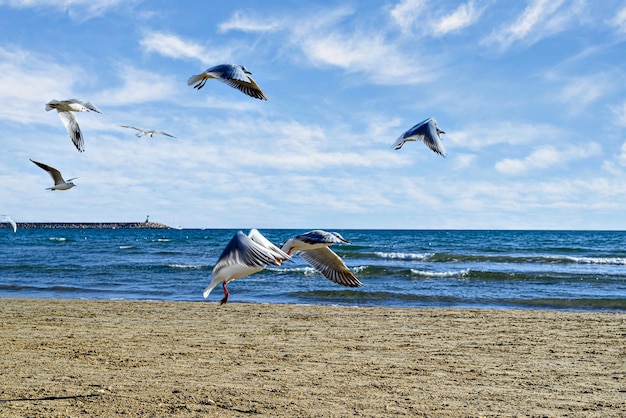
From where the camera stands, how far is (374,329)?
9281 mm

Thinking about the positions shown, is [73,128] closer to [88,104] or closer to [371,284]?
[88,104]

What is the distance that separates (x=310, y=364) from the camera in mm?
6660

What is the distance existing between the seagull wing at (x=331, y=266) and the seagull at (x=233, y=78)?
142 centimetres

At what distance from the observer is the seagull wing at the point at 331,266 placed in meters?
5.25

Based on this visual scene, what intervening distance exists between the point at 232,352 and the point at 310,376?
157cm

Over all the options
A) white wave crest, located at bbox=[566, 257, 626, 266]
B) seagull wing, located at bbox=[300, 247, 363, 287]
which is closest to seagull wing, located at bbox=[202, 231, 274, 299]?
seagull wing, located at bbox=[300, 247, 363, 287]

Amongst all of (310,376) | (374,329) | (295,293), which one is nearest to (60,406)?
(310,376)

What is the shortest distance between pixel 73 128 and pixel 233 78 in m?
2.34

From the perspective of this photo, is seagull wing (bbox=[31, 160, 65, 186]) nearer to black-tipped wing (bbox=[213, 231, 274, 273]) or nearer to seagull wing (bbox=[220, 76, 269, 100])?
seagull wing (bbox=[220, 76, 269, 100])

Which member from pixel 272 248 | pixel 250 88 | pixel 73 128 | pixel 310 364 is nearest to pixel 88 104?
pixel 73 128

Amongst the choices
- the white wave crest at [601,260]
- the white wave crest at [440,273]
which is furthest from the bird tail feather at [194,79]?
the white wave crest at [601,260]

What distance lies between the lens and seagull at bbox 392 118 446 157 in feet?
17.9

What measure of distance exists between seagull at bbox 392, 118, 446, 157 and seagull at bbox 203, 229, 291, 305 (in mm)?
2009

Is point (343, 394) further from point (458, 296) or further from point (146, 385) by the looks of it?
point (458, 296)
